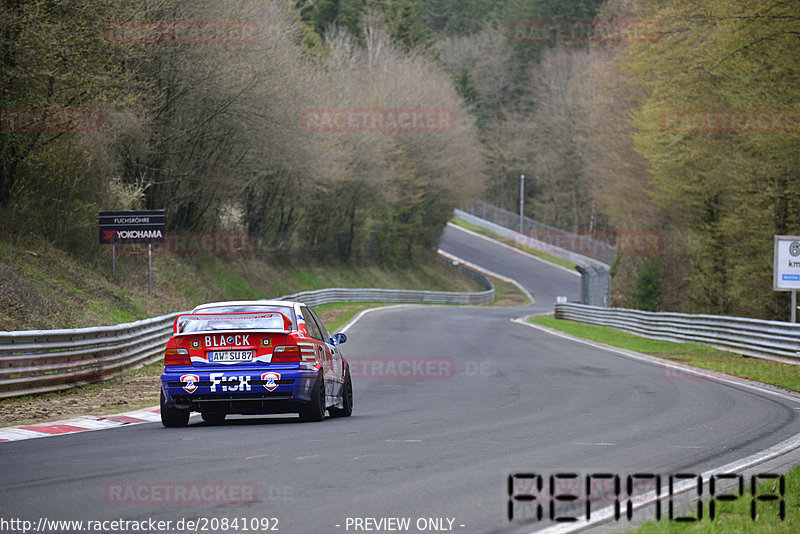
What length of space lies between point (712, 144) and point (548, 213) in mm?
70633

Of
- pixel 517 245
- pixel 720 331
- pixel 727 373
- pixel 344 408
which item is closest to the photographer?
pixel 344 408

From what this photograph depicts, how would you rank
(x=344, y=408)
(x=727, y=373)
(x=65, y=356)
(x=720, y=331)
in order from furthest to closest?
(x=720, y=331)
(x=727, y=373)
(x=65, y=356)
(x=344, y=408)

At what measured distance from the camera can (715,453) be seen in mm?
10000

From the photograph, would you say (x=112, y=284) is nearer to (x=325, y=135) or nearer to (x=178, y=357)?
(x=178, y=357)

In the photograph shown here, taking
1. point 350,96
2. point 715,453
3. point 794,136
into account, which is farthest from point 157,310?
point 350,96

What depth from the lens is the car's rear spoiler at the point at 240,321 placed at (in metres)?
12.1

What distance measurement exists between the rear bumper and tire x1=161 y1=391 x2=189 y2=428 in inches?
3.9

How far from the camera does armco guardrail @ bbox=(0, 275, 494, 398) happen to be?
1489 cm

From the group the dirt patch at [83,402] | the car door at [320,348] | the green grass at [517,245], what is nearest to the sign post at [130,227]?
the dirt patch at [83,402]

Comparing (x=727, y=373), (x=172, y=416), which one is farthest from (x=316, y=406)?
(x=727, y=373)

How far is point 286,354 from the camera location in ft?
39.4

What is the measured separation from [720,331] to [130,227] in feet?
54.9

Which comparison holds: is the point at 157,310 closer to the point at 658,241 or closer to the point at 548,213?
the point at 658,241

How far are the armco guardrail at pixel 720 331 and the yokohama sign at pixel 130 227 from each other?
1581cm
